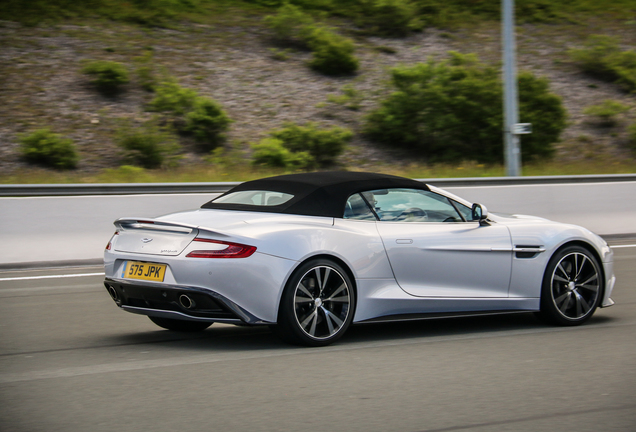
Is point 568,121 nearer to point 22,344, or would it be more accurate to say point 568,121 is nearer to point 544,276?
point 544,276

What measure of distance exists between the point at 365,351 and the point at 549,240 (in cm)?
200

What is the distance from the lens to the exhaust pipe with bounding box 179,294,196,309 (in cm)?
558

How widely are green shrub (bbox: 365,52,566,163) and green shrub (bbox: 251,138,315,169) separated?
3.90m

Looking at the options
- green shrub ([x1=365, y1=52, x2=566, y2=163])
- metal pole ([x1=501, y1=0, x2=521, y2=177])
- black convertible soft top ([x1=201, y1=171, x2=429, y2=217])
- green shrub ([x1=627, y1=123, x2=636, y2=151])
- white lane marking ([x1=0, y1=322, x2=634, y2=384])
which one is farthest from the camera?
green shrub ([x1=627, y1=123, x2=636, y2=151])

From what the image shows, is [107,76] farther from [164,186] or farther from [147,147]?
[164,186]

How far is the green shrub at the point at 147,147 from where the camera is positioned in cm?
2267

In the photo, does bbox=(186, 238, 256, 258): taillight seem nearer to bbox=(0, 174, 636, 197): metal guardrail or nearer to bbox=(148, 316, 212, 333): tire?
bbox=(148, 316, 212, 333): tire

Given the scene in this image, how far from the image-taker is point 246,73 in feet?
94.5

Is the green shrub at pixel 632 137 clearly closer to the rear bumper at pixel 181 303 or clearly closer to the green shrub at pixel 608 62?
the green shrub at pixel 608 62

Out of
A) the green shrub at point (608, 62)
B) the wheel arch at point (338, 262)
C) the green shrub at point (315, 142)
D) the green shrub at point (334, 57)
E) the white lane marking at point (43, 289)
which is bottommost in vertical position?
the white lane marking at point (43, 289)

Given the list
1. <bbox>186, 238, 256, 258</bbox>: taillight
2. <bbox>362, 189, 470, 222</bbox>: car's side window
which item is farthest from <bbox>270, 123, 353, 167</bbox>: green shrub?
<bbox>186, 238, 256, 258</bbox>: taillight

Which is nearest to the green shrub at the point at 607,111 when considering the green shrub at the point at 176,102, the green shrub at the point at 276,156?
the green shrub at the point at 276,156

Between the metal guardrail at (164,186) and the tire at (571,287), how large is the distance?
6959 mm

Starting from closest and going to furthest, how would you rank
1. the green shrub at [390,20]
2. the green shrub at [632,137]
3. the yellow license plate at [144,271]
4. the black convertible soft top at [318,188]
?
1. the yellow license plate at [144,271]
2. the black convertible soft top at [318,188]
3. the green shrub at [632,137]
4. the green shrub at [390,20]
